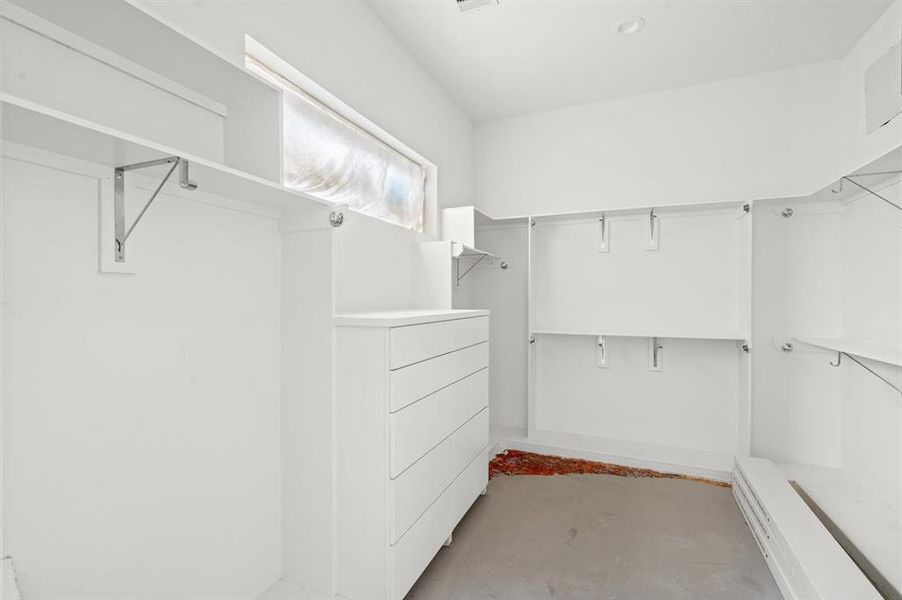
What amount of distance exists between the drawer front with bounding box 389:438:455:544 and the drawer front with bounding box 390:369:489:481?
4 centimetres

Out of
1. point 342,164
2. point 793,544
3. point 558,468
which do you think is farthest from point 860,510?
point 342,164

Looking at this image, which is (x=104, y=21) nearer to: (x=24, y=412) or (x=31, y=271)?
(x=31, y=271)

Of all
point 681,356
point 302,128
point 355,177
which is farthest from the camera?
point 681,356

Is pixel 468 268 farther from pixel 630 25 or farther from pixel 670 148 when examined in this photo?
pixel 630 25

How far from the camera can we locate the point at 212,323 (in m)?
1.42

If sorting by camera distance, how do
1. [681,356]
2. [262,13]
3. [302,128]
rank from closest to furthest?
[262,13] → [302,128] → [681,356]

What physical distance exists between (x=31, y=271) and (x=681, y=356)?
11.4ft

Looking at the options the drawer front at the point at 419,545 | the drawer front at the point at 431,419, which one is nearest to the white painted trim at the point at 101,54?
the drawer front at the point at 431,419

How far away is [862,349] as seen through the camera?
2.21m

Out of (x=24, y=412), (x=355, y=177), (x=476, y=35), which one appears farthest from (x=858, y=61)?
(x=24, y=412)

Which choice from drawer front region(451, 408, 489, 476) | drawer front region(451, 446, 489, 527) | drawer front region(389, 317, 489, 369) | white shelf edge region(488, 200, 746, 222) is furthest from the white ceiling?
drawer front region(451, 446, 489, 527)

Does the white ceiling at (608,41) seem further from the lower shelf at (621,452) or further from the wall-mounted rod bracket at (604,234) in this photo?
the lower shelf at (621,452)

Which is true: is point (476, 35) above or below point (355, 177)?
above

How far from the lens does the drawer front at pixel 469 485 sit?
2.10 meters
